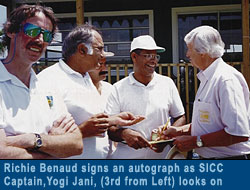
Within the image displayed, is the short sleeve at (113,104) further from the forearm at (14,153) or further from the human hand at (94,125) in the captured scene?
the forearm at (14,153)

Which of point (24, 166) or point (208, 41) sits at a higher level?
point (208, 41)

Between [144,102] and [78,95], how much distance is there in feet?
1.68

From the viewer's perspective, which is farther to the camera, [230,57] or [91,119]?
[230,57]

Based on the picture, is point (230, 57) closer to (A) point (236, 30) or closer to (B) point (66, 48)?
(A) point (236, 30)

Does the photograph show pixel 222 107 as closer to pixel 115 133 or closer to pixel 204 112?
pixel 204 112

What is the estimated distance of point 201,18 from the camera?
6.49 meters

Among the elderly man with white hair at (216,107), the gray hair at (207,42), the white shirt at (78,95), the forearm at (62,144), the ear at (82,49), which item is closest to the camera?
the forearm at (62,144)

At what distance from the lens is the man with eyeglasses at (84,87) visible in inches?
86.0

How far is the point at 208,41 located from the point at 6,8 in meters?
1.41

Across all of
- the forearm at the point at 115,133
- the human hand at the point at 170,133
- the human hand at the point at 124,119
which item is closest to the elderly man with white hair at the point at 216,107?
the human hand at the point at 170,133

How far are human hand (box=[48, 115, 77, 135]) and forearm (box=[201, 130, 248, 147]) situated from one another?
82cm

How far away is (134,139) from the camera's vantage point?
2.32 m

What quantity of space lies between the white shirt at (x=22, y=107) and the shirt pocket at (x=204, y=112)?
35.4 inches

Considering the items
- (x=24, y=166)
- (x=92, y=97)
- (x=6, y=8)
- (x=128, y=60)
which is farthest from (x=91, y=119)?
(x=128, y=60)
